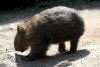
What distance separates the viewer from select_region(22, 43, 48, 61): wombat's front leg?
7.18 meters

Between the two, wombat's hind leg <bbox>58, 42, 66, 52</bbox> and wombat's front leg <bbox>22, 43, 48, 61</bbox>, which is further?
wombat's hind leg <bbox>58, 42, 66, 52</bbox>

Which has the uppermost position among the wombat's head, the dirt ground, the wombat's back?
the wombat's back

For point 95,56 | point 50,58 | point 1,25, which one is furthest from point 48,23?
point 1,25

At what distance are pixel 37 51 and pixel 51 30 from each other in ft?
1.97

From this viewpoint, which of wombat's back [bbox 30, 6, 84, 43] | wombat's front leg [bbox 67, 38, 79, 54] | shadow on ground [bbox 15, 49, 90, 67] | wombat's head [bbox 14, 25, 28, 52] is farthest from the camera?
wombat's head [bbox 14, 25, 28, 52]

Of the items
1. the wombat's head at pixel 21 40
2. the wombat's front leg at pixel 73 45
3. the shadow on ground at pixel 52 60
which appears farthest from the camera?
the wombat's head at pixel 21 40

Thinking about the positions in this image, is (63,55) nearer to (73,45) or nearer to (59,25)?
(73,45)

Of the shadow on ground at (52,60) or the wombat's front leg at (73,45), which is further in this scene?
the wombat's front leg at (73,45)

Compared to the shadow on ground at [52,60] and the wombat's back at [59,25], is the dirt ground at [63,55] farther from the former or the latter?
the wombat's back at [59,25]

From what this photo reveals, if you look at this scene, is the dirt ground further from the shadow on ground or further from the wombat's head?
the wombat's head

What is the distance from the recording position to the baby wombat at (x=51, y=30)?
7.14 metres

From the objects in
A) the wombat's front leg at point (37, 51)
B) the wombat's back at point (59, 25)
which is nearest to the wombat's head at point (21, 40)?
the wombat's front leg at point (37, 51)

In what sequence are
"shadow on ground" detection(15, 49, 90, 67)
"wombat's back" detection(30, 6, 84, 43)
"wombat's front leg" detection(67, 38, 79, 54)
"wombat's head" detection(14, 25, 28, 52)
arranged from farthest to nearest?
"wombat's head" detection(14, 25, 28, 52), "wombat's front leg" detection(67, 38, 79, 54), "wombat's back" detection(30, 6, 84, 43), "shadow on ground" detection(15, 49, 90, 67)

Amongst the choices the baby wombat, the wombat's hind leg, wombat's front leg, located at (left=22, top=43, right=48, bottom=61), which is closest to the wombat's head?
the baby wombat
